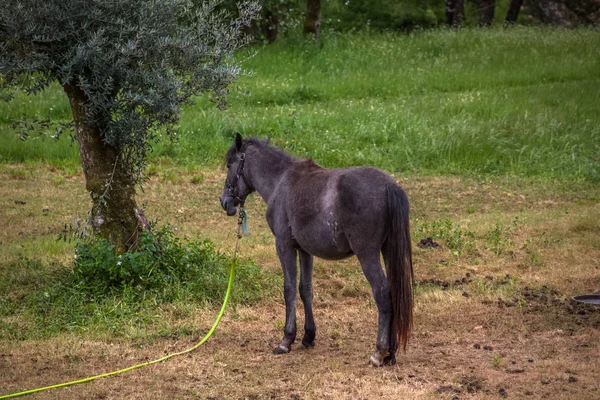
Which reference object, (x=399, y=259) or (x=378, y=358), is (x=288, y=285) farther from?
(x=399, y=259)

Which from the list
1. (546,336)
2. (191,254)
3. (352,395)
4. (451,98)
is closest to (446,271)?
(546,336)

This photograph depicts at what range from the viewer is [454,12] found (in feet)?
106

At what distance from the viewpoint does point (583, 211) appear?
12.8 metres

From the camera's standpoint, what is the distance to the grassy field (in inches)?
277

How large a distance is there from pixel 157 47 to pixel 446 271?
456cm

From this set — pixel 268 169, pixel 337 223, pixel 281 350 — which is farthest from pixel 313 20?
pixel 337 223

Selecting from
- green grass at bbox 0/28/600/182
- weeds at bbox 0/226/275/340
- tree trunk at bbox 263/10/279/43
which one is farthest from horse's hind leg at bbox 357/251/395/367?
tree trunk at bbox 263/10/279/43

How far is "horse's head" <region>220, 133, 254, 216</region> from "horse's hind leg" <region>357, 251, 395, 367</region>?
5.59 ft

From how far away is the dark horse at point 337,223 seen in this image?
22.6 ft

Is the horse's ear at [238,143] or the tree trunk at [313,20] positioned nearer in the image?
the horse's ear at [238,143]

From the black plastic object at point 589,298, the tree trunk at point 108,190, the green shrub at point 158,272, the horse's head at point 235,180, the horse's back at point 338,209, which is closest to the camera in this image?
the horse's back at point 338,209

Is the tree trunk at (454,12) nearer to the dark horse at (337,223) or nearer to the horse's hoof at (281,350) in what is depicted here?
the dark horse at (337,223)

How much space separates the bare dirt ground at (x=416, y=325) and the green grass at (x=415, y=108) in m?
2.30

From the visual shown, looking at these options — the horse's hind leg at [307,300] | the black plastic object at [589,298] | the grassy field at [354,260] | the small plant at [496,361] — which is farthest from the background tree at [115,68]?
the black plastic object at [589,298]
